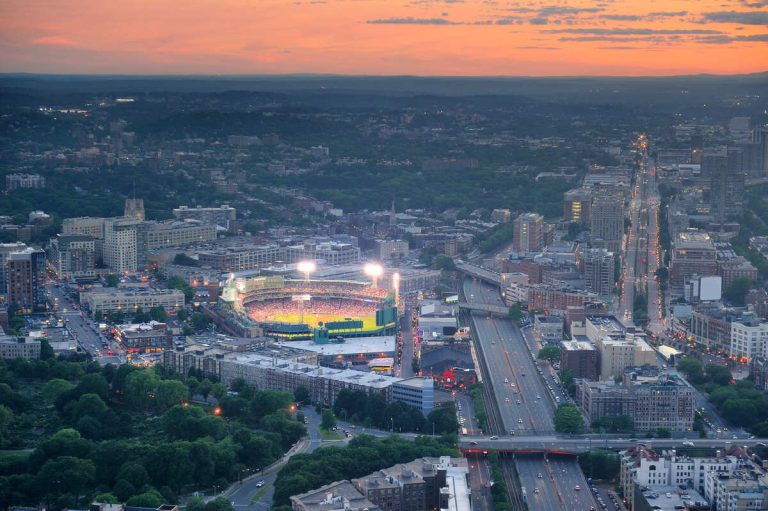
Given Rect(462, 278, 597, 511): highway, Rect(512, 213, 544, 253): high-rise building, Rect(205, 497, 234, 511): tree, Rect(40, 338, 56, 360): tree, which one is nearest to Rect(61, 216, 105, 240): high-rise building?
Rect(462, 278, 597, 511): highway

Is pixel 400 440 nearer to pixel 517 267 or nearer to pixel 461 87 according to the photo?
pixel 517 267

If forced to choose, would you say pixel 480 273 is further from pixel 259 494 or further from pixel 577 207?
pixel 259 494

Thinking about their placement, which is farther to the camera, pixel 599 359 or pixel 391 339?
pixel 391 339

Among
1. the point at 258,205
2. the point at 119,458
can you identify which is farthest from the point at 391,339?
the point at 258,205

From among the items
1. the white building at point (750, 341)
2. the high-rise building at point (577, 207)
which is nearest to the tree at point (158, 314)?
the white building at point (750, 341)

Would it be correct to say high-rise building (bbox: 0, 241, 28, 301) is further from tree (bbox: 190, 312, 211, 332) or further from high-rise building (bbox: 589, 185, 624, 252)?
high-rise building (bbox: 589, 185, 624, 252)
